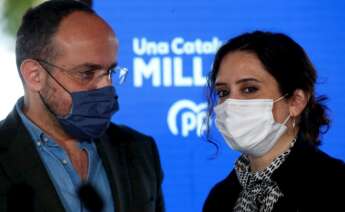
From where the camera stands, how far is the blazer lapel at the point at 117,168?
7.24 ft

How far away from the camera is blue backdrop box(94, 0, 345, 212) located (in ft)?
12.1

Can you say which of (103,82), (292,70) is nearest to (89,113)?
(103,82)

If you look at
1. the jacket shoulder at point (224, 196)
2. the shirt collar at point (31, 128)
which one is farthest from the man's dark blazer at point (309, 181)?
the shirt collar at point (31, 128)

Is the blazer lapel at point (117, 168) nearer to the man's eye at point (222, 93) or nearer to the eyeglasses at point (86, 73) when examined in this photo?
the eyeglasses at point (86, 73)

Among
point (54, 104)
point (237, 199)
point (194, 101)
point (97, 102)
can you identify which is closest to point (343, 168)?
point (237, 199)

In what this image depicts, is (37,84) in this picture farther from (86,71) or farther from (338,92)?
(338,92)

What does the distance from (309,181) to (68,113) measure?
0.84 metres

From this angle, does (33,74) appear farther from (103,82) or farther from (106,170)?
(106,170)

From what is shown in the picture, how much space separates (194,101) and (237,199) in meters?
1.28

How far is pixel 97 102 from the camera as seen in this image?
2.25m

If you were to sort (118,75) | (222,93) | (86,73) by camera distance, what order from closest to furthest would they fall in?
(86,73) < (118,75) < (222,93)

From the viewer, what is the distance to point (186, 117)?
3697 millimetres

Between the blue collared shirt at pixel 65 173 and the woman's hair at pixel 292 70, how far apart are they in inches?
27.7

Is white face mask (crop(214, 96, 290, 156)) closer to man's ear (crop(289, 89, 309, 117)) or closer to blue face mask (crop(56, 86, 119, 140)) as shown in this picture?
man's ear (crop(289, 89, 309, 117))
